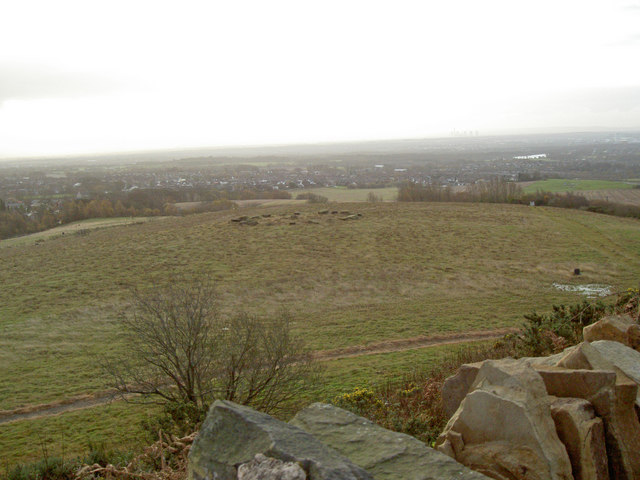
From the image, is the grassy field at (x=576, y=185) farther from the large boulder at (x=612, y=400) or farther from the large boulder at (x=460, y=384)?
the large boulder at (x=612, y=400)

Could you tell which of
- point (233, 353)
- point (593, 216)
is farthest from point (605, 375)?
point (593, 216)

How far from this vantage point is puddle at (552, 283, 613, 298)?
1181 inches

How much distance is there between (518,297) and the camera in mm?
30250

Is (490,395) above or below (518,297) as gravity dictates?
above

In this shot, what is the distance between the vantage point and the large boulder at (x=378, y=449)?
3.90 m

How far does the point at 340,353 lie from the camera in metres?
21.5

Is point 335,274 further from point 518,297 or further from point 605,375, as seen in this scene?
point 605,375

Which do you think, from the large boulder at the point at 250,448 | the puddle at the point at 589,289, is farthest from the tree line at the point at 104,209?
the large boulder at the point at 250,448

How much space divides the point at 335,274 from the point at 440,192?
39.9 metres

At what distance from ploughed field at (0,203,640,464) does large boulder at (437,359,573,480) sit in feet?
33.0

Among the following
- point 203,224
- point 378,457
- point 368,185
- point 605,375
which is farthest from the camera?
point 368,185

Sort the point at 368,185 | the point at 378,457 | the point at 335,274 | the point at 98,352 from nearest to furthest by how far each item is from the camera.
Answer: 1. the point at 378,457
2. the point at 98,352
3. the point at 335,274
4. the point at 368,185

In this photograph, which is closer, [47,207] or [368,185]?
[47,207]

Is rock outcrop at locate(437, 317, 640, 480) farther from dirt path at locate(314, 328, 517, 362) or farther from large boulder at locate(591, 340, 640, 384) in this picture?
dirt path at locate(314, 328, 517, 362)
